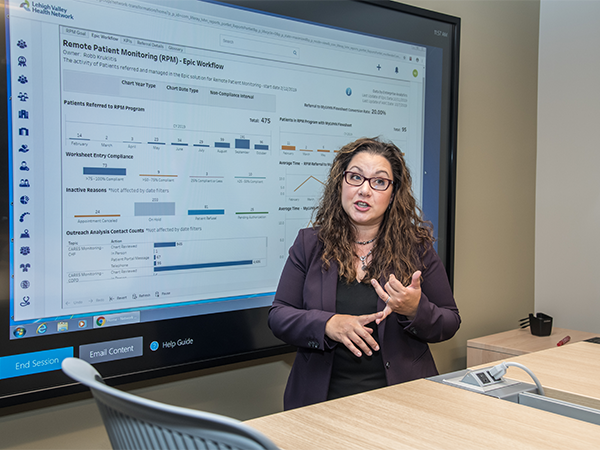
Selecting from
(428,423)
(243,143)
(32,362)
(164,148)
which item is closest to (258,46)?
(243,143)

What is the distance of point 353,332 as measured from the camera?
1.41m

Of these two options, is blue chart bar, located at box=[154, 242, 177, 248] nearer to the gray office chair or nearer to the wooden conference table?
the wooden conference table

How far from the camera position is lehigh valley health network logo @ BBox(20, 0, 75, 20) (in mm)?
1425

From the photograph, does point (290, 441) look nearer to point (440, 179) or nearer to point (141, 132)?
point (141, 132)

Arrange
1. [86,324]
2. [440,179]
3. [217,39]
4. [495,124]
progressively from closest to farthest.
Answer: [86,324] → [217,39] → [440,179] → [495,124]

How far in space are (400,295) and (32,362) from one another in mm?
1133

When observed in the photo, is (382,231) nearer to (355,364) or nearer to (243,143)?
(355,364)

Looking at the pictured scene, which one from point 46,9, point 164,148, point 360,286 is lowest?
point 360,286

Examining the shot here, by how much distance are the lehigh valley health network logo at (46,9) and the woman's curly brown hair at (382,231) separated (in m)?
1.02

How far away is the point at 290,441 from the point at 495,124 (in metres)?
2.56

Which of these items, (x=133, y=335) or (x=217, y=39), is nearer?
(x=133, y=335)

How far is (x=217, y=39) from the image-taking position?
1.79 meters

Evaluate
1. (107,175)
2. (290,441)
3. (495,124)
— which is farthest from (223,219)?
(495,124)

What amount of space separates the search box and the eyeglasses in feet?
2.06
